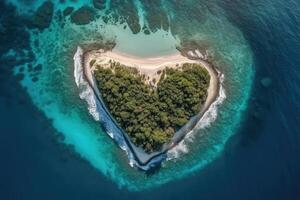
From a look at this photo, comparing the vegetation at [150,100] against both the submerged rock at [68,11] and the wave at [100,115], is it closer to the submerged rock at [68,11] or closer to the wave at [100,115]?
the wave at [100,115]

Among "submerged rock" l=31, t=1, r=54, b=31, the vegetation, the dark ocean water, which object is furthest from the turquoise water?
the vegetation

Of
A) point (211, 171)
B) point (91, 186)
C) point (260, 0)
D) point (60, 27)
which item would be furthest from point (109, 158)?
point (260, 0)

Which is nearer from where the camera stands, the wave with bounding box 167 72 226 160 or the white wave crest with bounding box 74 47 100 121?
the white wave crest with bounding box 74 47 100 121

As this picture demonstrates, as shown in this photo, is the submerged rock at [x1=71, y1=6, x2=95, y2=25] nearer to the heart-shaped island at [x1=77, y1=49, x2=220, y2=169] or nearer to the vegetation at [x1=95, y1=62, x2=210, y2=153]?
the heart-shaped island at [x1=77, y1=49, x2=220, y2=169]

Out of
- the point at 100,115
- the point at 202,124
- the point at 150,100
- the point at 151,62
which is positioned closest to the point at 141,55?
the point at 151,62

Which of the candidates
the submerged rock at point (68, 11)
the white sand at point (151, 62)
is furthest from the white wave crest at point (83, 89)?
the submerged rock at point (68, 11)
